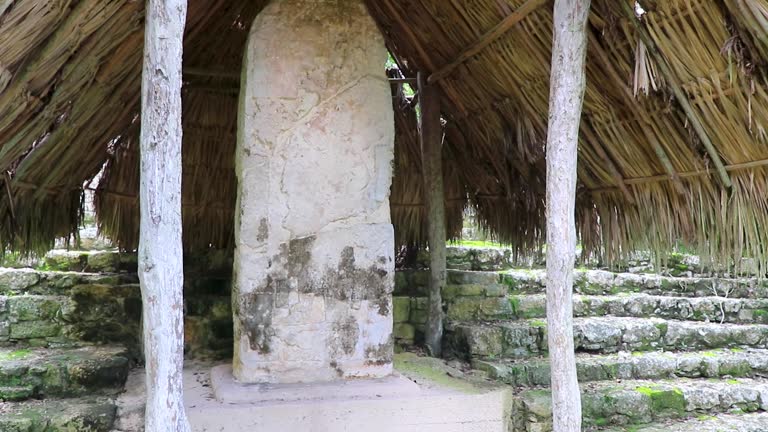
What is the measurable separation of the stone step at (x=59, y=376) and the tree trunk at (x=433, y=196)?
90.1 inches

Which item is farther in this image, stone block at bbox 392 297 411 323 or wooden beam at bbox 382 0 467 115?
stone block at bbox 392 297 411 323

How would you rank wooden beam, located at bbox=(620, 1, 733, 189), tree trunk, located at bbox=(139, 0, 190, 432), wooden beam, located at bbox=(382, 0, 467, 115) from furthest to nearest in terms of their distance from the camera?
1. wooden beam, located at bbox=(382, 0, 467, 115)
2. wooden beam, located at bbox=(620, 1, 733, 189)
3. tree trunk, located at bbox=(139, 0, 190, 432)

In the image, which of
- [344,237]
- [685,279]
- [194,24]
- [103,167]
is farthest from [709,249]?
[103,167]

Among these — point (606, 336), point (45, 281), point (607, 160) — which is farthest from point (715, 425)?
point (45, 281)

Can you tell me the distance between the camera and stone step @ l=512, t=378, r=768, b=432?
4.07 m

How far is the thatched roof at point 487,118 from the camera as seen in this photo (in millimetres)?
3090

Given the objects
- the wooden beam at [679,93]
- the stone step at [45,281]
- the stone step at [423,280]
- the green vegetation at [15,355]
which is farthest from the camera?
the stone step at [423,280]

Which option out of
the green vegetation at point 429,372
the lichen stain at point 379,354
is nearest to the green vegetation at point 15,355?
the lichen stain at point 379,354

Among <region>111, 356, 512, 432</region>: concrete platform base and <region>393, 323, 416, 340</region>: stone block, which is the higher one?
<region>393, 323, 416, 340</region>: stone block

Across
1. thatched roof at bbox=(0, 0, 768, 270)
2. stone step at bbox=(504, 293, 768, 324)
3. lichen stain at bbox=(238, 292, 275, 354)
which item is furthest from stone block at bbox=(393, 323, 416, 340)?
lichen stain at bbox=(238, 292, 275, 354)

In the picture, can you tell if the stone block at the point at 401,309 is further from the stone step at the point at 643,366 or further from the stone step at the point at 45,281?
the stone step at the point at 45,281

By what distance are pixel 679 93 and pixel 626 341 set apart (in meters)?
2.62

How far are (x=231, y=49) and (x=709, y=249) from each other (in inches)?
152

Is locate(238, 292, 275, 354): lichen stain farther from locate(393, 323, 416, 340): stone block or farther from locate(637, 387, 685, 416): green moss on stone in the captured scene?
locate(637, 387, 685, 416): green moss on stone
